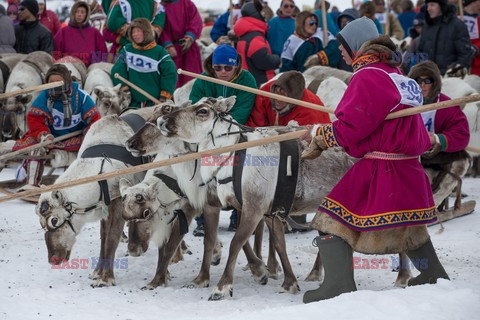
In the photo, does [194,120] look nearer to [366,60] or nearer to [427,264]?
[366,60]

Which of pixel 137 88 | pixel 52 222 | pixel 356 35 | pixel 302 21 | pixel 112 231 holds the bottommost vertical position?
pixel 112 231

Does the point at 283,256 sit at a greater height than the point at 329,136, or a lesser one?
lesser

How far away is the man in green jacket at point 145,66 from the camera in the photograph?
902 cm

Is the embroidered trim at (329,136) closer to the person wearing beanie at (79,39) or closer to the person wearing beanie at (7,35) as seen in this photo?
the person wearing beanie at (79,39)

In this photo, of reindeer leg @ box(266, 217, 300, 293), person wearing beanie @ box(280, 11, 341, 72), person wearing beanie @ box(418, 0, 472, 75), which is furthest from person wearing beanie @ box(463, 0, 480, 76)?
reindeer leg @ box(266, 217, 300, 293)

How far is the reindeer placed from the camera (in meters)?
6.10

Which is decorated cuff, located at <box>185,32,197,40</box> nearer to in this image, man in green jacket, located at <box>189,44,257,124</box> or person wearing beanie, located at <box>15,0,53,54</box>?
person wearing beanie, located at <box>15,0,53,54</box>

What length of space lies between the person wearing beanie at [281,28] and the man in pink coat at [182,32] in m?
1.17

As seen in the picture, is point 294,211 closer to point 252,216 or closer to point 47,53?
point 252,216

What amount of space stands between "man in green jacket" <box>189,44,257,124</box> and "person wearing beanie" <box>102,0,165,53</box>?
330 cm

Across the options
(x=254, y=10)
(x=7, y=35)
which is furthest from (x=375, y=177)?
(x=7, y=35)

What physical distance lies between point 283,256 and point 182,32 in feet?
18.7

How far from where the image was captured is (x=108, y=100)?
862 centimetres

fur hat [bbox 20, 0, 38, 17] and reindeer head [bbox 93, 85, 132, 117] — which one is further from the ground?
fur hat [bbox 20, 0, 38, 17]
